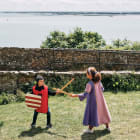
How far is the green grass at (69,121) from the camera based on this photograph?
5750 millimetres

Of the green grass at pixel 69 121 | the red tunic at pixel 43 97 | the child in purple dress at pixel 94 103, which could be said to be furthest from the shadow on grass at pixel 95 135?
the red tunic at pixel 43 97

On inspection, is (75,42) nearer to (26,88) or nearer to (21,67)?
(21,67)

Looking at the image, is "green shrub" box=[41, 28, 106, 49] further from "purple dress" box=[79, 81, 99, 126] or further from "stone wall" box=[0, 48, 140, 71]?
"purple dress" box=[79, 81, 99, 126]

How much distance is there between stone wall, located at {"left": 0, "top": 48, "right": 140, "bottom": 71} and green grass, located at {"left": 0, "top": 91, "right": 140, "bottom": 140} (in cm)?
459

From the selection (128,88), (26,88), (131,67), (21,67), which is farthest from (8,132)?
(131,67)

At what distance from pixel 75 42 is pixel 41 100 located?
17898mm

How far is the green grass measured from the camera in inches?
226

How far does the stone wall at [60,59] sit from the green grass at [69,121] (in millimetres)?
4587

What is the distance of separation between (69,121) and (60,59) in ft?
22.4

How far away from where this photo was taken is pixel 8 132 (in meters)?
6.16

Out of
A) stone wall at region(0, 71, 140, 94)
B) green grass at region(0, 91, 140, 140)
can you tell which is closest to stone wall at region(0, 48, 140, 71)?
stone wall at region(0, 71, 140, 94)

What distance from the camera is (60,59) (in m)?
13.2

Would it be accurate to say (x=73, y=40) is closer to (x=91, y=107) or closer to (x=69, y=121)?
(x=69, y=121)

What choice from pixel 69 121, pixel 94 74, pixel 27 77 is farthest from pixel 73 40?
pixel 94 74
